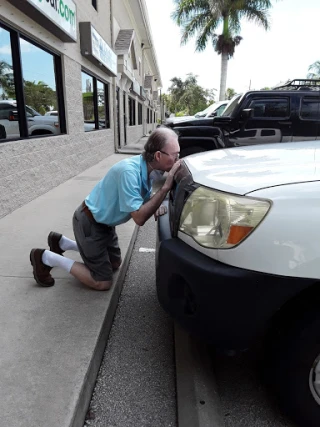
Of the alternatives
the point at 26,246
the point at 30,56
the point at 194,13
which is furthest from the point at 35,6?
the point at 194,13

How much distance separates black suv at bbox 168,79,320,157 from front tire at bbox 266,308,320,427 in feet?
18.8

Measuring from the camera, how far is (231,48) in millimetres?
21172

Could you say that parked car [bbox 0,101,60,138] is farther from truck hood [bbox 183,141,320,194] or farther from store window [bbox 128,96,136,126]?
store window [bbox 128,96,136,126]

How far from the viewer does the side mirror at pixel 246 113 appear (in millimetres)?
6760

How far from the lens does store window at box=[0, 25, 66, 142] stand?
4.92m

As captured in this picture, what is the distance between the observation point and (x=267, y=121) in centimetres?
687

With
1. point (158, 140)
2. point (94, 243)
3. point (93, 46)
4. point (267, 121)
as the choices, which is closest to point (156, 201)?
point (158, 140)

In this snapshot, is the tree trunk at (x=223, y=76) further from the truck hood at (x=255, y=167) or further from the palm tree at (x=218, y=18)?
the truck hood at (x=255, y=167)

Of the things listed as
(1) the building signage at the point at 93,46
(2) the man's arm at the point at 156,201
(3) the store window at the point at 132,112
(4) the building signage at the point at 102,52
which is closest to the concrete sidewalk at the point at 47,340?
(2) the man's arm at the point at 156,201

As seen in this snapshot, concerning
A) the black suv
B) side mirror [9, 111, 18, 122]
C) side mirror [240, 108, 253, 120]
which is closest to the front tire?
side mirror [9, 111, 18, 122]

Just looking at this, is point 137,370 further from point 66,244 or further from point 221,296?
point 66,244

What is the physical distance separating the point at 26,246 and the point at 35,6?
3535 mm

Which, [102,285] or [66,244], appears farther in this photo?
[66,244]

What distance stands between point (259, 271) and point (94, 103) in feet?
32.4
